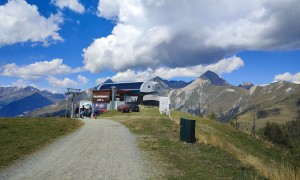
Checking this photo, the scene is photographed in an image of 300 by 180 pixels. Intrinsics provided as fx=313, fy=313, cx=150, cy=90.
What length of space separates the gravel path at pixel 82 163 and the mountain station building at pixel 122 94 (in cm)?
5793

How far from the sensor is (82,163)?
51.6 feet

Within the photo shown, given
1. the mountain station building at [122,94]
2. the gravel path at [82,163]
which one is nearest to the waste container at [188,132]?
the gravel path at [82,163]

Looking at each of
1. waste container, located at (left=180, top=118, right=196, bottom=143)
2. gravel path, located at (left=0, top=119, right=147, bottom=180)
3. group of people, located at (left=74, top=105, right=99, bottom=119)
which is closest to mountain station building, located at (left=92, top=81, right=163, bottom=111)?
group of people, located at (left=74, top=105, right=99, bottom=119)

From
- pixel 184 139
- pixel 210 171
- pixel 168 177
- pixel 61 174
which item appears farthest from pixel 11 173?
pixel 184 139

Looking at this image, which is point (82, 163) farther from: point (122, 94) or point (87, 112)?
point (122, 94)

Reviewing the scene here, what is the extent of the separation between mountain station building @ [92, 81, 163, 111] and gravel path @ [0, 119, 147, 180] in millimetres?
57927

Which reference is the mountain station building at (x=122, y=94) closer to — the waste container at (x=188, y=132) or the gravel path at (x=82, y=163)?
the waste container at (x=188, y=132)

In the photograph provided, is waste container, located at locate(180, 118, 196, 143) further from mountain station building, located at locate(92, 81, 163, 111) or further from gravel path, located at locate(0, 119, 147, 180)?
mountain station building, located at locate(92, 81, 163, 111)

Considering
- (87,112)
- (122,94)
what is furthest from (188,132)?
(122,94)

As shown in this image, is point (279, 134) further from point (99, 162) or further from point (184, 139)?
point (99, 162)

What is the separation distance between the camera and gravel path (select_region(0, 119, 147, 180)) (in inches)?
523

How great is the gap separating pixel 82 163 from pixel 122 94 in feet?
247

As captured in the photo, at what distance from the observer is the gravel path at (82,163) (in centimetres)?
1327

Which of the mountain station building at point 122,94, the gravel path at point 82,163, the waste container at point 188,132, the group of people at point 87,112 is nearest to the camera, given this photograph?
the gravel path at point 82,163
